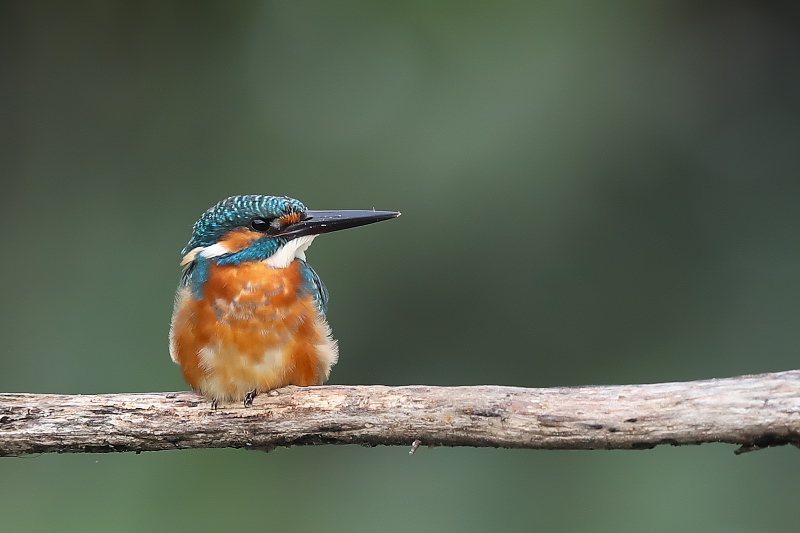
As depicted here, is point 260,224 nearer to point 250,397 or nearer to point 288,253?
point 288,253

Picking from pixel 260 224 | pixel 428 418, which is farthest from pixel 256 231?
pixel 428 418

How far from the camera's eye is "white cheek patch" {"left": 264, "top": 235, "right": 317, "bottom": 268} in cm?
242

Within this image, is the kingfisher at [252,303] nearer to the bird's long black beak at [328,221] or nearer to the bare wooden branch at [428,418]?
the bird's long black beak at [328,221]

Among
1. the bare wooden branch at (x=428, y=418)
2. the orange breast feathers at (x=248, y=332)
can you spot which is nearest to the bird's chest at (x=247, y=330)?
the orange breast feathers at (x=248, y=332)

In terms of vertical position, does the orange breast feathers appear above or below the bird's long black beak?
below

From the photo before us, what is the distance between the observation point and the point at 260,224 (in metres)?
2.44

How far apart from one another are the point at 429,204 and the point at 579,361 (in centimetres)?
94

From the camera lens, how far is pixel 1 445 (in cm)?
203

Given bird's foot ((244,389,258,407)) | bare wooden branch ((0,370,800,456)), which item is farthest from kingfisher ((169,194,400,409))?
bare wooden branch ((0,370,800,456))

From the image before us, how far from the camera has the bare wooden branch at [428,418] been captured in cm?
170

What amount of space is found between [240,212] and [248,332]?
380mm

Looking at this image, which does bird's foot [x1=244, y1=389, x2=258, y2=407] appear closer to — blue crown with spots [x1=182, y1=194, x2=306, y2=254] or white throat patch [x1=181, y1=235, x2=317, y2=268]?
white throat patch [x1=181, y1=235, x2=317, y2=268]

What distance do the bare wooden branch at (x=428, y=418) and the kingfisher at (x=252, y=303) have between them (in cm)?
11

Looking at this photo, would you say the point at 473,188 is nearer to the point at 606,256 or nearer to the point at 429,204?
the point at 429,204
